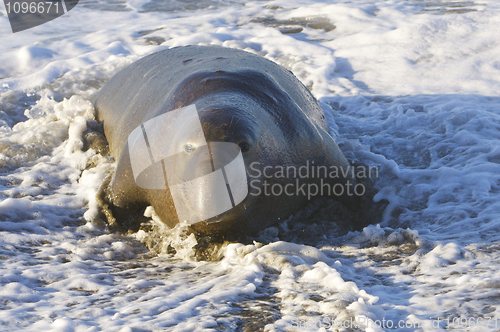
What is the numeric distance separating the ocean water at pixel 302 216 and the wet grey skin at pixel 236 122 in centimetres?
25

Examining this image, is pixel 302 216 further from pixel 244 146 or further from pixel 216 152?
pixel 216 152

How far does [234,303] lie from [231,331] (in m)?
0.36

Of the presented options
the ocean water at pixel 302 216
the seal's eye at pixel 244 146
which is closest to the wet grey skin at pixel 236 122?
the seal's eye at pixel 244 146

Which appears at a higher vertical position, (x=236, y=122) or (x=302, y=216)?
(x=236, y=122)

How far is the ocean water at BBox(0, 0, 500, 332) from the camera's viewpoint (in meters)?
2.87

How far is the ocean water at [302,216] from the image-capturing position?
9.40ft

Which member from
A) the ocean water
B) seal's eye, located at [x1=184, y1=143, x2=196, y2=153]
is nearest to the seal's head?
seal's eye, located at [x1=184, y1=143, x2=196, y2=153]

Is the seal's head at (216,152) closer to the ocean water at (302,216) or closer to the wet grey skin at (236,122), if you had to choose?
the wet grey skin at (236,122)

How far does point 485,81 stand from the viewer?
8422mm

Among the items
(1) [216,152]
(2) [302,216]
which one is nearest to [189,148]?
(1) [216,152]

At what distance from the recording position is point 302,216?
14.5 feet

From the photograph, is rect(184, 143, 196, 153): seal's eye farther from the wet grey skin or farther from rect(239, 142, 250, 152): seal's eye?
rect(239, 142, 250, 152): seal's eye

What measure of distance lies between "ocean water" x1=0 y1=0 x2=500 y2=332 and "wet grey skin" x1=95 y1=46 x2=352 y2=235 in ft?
0.81

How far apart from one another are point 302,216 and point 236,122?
1.22 metres
